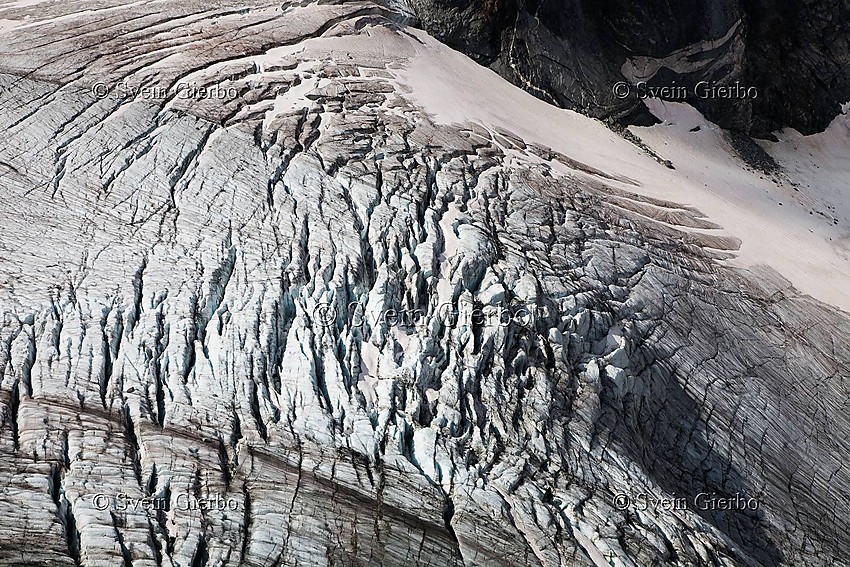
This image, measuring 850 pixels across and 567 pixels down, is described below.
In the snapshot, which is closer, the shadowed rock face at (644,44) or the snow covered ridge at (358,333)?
the snow covered ridge at (358,333)

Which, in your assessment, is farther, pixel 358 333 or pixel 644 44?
pixel 644 44

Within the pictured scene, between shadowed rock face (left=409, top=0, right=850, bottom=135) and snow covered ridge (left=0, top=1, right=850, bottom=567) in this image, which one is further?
shadowed rock face (left=409, top=0, right=850, bottom=135)

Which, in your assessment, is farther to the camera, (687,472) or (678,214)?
(678,214)

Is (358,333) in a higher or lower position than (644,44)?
lower

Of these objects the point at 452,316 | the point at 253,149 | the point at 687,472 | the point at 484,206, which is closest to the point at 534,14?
the point at 484,206

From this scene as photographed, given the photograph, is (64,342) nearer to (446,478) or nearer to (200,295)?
(200,295)
